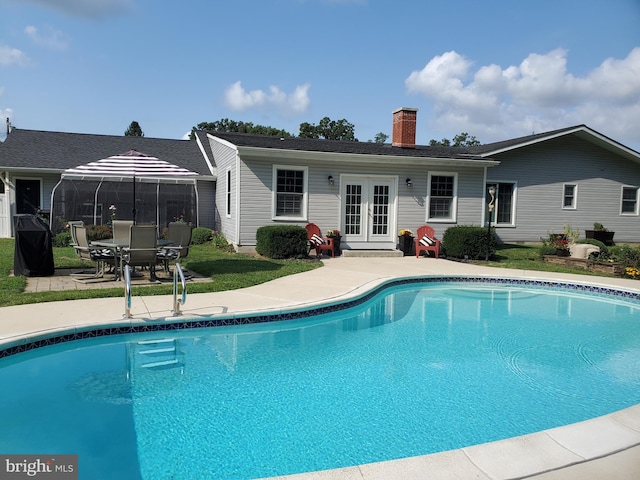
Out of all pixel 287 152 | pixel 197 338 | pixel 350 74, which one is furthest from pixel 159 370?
pixel 350 74

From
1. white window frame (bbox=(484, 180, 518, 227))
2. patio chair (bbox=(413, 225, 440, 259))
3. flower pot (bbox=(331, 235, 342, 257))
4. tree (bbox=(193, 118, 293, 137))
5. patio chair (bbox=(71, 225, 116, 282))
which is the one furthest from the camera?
Result: tree (bbox=(193, 118, 293, 137))

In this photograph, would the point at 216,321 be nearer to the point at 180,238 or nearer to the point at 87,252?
the point at 180,238

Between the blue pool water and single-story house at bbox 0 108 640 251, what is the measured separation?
24.1 feet

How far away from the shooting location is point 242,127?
47.7 m

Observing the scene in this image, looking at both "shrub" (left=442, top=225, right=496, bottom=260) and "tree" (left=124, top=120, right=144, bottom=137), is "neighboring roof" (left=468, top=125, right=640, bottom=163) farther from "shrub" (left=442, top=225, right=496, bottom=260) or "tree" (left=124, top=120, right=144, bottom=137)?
"tree" (left=124, top=120, right=144, bottom=137)

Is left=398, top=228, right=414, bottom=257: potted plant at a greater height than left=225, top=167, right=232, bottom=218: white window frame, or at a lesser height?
lesser

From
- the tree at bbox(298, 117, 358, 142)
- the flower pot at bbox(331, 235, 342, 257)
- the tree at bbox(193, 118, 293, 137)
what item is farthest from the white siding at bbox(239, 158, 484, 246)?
the tree at bbox(298, 117, 358, 142)

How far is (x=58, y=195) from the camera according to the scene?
16.6 metres

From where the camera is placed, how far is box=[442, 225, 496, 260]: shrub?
14.2 meters

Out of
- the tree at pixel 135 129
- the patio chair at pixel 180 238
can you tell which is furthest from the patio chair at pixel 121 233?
the tree at pixel 135 129

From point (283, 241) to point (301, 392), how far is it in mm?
8325

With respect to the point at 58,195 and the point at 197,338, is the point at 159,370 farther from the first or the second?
the point at 58,195

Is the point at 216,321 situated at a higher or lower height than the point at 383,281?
lower

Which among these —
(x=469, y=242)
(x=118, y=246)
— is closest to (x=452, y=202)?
(x=469, y=242)
